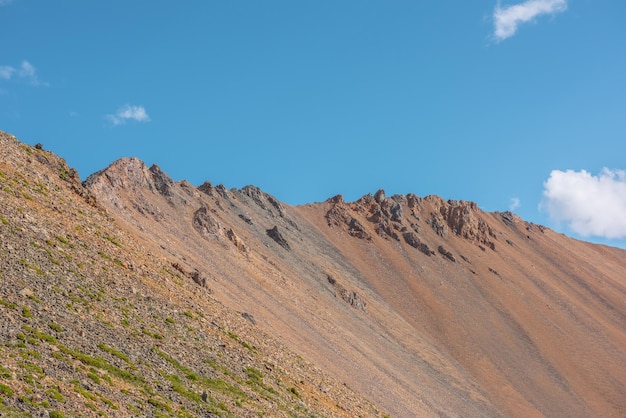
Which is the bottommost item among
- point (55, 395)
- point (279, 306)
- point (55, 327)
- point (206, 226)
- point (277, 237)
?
point (55, 395)

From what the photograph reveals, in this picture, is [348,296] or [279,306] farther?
[348,296]

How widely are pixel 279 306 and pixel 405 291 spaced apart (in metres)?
50.3

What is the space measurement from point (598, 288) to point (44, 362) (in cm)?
15739

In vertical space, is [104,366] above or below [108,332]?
below

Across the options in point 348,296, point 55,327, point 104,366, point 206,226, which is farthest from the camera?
point 348,296

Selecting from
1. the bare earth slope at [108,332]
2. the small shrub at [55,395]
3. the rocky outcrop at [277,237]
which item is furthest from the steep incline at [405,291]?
the small shrub at [55,395]

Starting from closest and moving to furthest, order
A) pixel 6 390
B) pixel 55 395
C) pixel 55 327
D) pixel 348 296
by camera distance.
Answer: pixel 6 390
pixel 55 395
pixel 55 327
pixel 348 296

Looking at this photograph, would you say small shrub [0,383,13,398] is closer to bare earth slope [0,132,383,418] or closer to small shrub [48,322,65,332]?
bare earth slope [0,132,383,418]

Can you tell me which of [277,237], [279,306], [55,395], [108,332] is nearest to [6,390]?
[55,395]

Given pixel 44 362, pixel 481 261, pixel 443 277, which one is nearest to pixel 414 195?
pixel 481 261

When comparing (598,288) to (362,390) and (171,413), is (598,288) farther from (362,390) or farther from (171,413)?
(171,413)

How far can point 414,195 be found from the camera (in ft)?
518

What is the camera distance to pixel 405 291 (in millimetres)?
114812

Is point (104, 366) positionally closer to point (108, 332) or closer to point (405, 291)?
point (108, 332)
